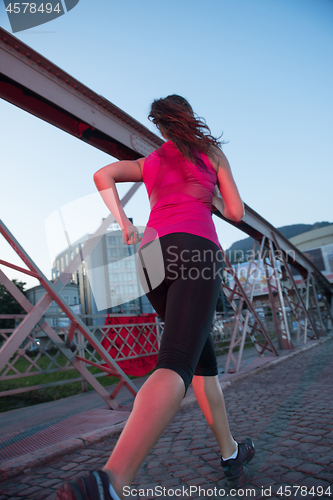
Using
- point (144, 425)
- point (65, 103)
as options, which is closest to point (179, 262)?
point (144, 425)

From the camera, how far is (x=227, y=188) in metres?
1.50

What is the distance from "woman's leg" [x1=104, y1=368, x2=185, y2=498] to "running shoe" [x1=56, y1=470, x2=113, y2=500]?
2 centimetres

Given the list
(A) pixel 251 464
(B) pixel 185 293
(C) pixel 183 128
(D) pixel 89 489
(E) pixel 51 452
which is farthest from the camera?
(E) pixel 51 452

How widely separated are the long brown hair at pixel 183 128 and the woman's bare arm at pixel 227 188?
71 millimetres

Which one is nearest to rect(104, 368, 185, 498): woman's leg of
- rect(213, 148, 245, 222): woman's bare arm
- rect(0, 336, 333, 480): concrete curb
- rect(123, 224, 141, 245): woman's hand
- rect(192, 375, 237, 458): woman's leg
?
rect(123, 224, 141, 245): woman's hand

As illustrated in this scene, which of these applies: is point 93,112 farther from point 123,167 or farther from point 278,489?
point 278,489

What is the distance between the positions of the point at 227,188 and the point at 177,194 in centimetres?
25

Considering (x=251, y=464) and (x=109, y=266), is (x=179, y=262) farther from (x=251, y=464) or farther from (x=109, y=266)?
(x=109, y=266)

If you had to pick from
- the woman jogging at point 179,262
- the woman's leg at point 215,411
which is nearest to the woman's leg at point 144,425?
the woman jogging at point 179,262

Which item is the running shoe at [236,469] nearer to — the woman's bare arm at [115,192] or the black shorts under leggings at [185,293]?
the black shorts under leggings at [185,293]

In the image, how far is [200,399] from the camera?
162 cm

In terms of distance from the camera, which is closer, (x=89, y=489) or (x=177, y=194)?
(x=89, y=489)

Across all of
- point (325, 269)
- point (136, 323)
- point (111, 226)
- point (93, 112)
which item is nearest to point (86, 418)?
point (111, 226)

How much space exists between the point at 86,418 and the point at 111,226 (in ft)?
6.56
